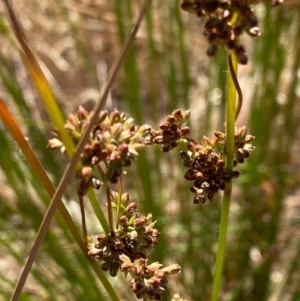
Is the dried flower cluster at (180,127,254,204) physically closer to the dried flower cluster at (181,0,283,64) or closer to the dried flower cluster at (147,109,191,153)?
the dried flower cluster at (147,109,191,153)

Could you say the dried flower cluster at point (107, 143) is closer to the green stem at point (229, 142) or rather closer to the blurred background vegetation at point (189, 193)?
the green stem at point (229, 142)

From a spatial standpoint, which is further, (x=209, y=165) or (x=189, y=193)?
(x=189, y=193)

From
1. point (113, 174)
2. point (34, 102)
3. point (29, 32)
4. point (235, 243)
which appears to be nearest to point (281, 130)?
point (235, 243)

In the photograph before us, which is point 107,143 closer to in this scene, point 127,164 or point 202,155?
point 127,164

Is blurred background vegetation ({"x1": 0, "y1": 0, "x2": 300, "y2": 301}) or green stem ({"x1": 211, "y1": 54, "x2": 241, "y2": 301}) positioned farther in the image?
blurred background vegetation ({"x1": 0, "y1": 0, "x2": 300, "y2": 301})

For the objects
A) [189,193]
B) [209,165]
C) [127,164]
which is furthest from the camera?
[189,193]

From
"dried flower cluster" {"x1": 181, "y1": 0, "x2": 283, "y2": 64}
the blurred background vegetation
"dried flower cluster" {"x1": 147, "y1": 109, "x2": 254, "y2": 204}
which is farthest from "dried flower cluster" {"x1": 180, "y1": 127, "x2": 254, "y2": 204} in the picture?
the blurred background vegetation

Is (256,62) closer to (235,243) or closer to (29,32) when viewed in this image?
(235,243)

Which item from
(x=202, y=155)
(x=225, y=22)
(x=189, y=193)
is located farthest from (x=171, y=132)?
(x=189, y=193)
